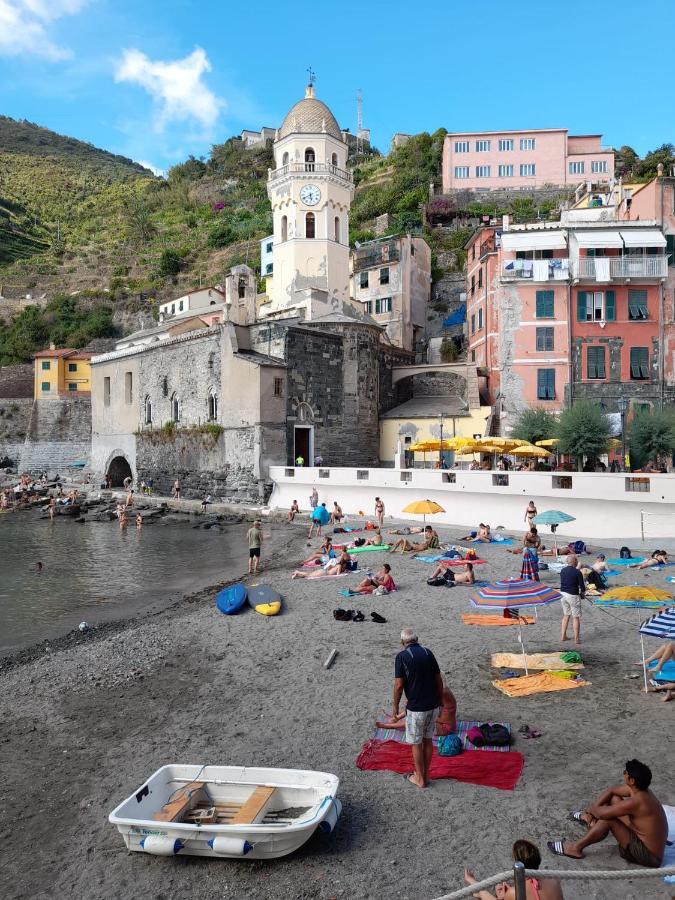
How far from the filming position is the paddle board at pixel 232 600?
487 inches

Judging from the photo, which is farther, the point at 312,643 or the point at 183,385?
the point at 183,385

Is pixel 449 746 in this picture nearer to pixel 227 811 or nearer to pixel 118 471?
pixel 227 811

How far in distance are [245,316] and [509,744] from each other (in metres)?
29.9

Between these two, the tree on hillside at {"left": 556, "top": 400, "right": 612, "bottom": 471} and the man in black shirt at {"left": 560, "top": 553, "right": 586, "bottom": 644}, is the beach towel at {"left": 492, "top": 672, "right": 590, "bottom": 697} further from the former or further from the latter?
the tree on hillside at {"left": 556, "top": 400, "right": 612, "bottom": 471}

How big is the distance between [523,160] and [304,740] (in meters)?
60.7

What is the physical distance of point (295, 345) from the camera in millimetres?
28391

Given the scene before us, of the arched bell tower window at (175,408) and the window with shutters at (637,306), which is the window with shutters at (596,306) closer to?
the window with shutters at (637,306)

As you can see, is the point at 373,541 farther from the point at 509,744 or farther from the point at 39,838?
the point at 39,838

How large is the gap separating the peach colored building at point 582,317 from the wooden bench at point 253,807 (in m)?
25.6

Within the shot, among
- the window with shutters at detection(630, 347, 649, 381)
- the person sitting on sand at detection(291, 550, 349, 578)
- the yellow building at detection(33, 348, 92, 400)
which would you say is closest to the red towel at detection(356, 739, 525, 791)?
the person sitting on sand at detection(291, 550, 349, 578)

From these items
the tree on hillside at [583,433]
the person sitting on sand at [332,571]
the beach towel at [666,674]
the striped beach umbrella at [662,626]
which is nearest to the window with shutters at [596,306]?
the tree on hillside at [583,433]

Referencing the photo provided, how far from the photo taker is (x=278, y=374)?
2772cm

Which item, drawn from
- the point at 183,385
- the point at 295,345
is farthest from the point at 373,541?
the point at 183,385

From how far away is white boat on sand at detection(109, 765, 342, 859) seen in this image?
15.1 ft
